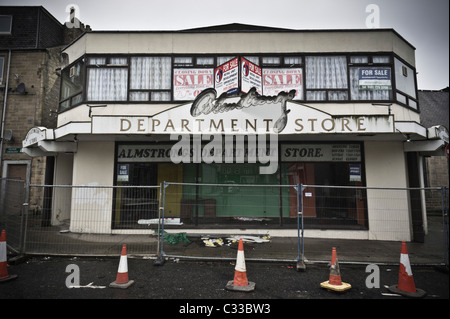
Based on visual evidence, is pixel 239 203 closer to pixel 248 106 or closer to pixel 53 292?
pixel 248 106

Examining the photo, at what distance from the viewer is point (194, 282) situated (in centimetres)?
488

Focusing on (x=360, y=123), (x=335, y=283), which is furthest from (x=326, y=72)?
(x=335, y=283)

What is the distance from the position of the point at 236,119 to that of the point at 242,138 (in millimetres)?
1001

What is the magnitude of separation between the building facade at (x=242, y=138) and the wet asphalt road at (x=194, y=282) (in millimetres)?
3104

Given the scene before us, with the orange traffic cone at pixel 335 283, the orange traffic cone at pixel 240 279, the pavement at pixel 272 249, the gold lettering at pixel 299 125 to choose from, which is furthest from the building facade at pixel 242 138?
the orange traffic cone at pixel 240 279

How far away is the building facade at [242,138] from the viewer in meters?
9.05

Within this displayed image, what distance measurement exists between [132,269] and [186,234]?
116 inches

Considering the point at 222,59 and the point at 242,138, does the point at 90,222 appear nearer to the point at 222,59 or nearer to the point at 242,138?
the point at 242,138

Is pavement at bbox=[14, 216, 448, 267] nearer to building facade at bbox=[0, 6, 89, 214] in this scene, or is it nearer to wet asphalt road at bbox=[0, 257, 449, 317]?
wet asphalt road at bbox=[0, 257, 449, 317]

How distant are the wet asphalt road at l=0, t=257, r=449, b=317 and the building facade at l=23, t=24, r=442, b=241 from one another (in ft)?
10.2

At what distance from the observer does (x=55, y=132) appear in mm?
8992

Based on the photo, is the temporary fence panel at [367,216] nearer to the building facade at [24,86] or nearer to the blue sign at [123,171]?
the blue sign at [123,171]

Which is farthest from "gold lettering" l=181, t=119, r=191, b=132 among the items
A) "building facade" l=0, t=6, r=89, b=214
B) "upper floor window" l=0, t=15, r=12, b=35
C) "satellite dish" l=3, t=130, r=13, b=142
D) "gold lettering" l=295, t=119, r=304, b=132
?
"upper floor window" l=0, t=15, r=12, b=35

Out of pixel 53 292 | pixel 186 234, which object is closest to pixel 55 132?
pixel 186 234
